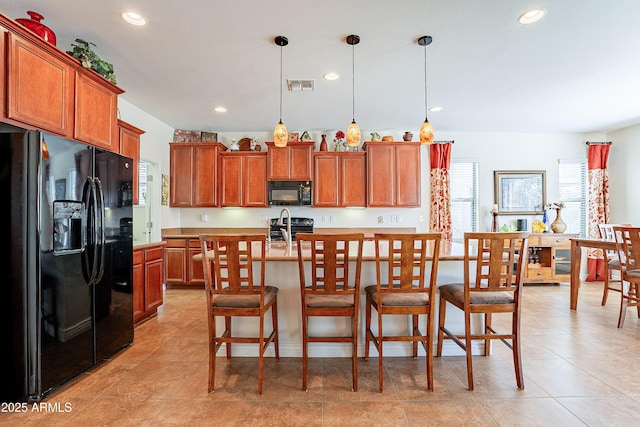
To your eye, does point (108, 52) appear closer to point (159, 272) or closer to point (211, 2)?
point (211, 2)

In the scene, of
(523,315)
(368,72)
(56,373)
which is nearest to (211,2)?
(368,72)

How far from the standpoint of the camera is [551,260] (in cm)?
498

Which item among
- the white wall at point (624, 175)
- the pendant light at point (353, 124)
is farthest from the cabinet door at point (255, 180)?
the white wall at point (624, 175)

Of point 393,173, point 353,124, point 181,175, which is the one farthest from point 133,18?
point 393,173

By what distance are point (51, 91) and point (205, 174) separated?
288cm

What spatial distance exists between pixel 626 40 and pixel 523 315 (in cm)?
285

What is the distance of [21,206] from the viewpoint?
71.7 inches

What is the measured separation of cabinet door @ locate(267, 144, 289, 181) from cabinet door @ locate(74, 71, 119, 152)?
2.33 metres

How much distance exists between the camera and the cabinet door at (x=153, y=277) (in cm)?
333

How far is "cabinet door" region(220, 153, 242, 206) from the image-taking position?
510cm

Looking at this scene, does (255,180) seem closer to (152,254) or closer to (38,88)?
(152,254)

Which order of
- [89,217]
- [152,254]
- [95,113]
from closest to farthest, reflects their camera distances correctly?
[89,217], [95,113], [152,254]

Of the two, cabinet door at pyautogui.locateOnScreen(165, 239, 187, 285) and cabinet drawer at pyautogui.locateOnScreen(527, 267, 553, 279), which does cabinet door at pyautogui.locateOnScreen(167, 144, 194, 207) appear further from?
cabinet drawer at pyautogui.locateOnScreen(527, 267, 553, 279)

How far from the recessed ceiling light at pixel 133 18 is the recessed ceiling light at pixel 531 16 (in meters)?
2.86
